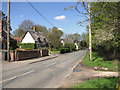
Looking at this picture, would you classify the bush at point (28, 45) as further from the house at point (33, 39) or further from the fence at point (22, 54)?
the fence at point (22, 54)

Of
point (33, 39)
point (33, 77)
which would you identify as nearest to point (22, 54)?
point (33, 77)

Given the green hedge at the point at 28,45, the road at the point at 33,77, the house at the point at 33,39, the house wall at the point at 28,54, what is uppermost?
the house at the point at 33,39

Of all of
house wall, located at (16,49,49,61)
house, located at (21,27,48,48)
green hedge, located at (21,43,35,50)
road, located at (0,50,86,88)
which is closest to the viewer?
road, located at (0,50,86,88)

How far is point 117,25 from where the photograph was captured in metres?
6.33

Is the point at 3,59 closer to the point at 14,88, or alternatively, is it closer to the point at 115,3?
the point at 14,88

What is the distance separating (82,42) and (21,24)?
61.7 meters

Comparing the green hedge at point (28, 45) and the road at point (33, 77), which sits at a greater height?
the green hedge at point (28, 45)

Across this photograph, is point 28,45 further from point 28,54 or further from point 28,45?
point 28,54

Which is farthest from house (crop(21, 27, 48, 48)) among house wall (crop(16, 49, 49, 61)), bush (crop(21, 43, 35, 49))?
house wall (crop(16, 49, 49, 61))

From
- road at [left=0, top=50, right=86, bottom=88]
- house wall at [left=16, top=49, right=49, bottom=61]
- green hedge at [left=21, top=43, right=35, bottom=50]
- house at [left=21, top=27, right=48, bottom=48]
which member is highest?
house at [left=21, top=27, right=48, bottom=48]

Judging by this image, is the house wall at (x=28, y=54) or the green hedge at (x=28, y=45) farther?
the green hedge at (x=28, y=45)

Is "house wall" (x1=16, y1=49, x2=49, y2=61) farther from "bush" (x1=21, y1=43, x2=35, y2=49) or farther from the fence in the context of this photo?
"bush" (x1=21, y1=43, x2=35, y2=49)

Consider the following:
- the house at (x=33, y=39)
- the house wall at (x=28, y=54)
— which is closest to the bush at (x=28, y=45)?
the house at (x=33, y=39)

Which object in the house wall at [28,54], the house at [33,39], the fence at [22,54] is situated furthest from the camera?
the house at [33,39]
